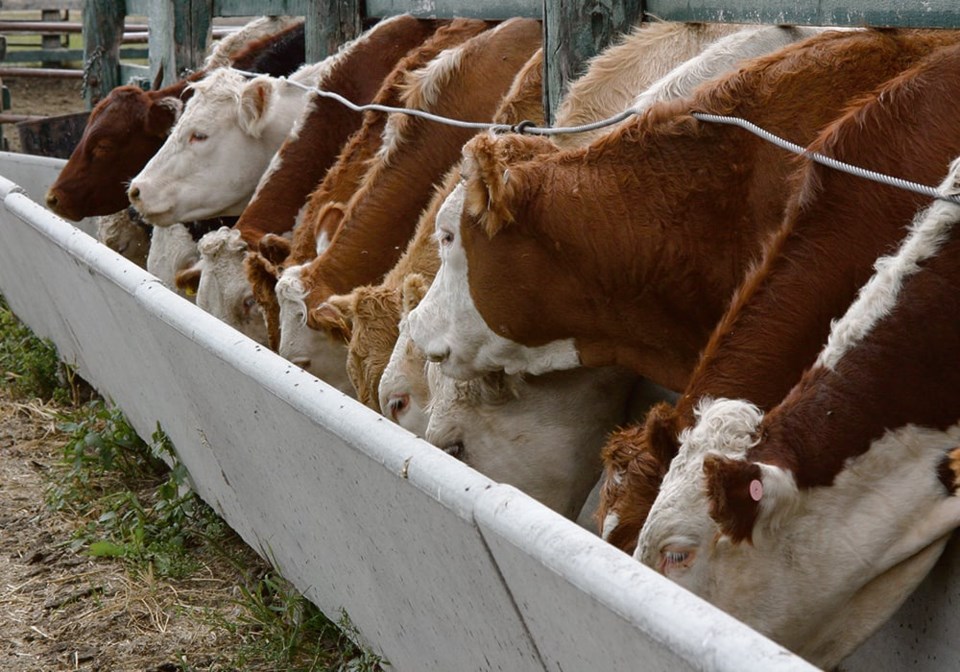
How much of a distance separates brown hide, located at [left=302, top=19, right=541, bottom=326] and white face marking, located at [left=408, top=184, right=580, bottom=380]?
151cm

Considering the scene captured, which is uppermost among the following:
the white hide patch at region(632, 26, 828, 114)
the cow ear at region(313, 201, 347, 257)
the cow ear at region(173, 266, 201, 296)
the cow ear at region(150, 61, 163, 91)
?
the white hide patch at region(632, 26, 828, 114)

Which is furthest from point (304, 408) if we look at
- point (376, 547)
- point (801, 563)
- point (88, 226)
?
point (88, 226)

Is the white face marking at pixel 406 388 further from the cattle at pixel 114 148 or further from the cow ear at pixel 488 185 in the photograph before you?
the cattle at pixel 114 148

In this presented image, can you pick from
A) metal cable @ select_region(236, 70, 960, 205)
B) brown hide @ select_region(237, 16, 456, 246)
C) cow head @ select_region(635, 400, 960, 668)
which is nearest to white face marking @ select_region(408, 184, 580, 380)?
metal cable @ select_region(236, 70, 960, 205)

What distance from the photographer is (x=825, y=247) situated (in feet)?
9.95

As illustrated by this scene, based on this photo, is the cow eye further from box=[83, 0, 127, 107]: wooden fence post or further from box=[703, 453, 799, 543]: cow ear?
box=[83, 0, 127, 107]: wooden fence post

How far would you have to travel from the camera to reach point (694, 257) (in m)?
3.54

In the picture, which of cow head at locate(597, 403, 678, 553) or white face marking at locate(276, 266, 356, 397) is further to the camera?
white face marking at locate(276, 266, 356, 397)

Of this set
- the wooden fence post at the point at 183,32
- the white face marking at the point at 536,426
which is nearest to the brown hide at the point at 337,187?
the white face marking at the point at 536,426

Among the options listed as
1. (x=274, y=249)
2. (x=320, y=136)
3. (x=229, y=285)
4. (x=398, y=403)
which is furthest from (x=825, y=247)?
(x=320, y=136)

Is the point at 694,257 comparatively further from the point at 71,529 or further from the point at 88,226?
the point at 88,226

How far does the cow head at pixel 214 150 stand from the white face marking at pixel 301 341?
1.59 m

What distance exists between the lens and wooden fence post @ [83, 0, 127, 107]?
1064cm

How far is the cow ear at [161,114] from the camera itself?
7.55 m
